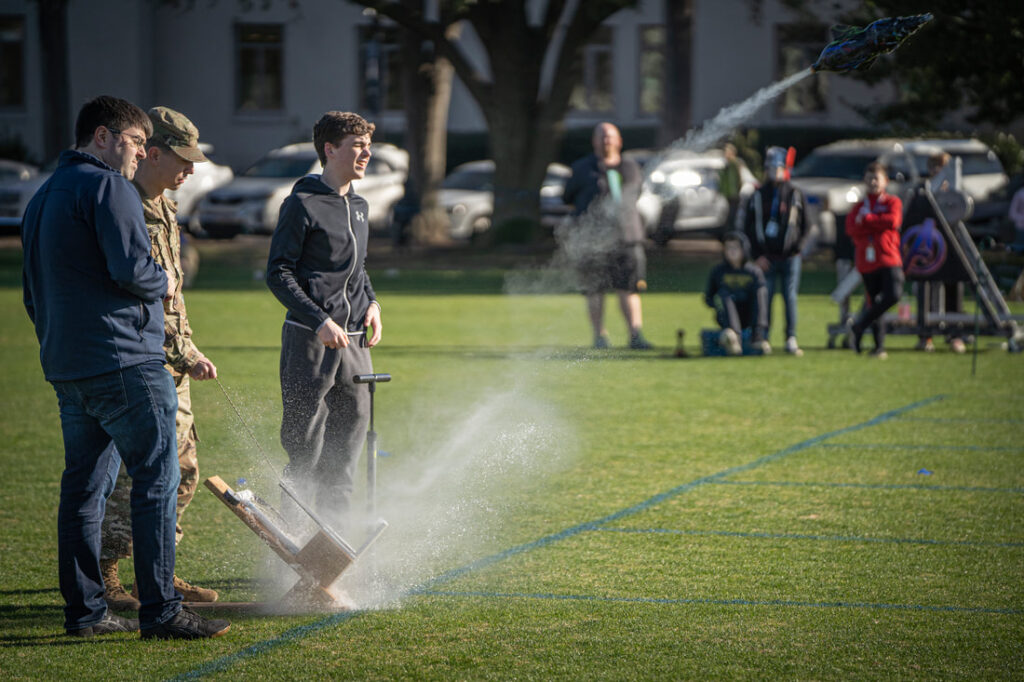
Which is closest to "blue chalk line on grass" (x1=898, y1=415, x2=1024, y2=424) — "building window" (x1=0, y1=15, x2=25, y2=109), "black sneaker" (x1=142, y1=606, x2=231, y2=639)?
"black sneaker" (x1=142, y1=606, x2=231, y2=639)

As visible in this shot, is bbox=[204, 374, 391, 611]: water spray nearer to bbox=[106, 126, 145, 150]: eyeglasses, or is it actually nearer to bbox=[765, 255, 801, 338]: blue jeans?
bbox=[106, 126, 145, 150]: eyeglasses

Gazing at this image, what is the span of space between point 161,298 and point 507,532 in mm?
2639

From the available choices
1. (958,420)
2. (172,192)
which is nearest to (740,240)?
(958,420)

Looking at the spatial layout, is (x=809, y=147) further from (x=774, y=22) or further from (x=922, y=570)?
(x=922, y=570)

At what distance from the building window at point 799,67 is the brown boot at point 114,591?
1396 inches

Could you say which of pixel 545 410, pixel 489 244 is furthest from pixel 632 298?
pixel 489 244

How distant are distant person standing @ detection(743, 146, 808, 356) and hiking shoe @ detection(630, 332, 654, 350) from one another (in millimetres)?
1362

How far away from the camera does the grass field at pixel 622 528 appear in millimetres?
5305

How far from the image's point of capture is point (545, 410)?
37.1 feet

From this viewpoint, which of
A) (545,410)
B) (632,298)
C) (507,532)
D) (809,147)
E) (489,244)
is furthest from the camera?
(809,147)

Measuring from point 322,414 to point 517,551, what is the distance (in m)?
1.31

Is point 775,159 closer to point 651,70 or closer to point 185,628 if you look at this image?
point 185,628

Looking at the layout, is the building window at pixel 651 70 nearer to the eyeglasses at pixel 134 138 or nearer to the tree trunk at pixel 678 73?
the tree trunk at pixel 678 73

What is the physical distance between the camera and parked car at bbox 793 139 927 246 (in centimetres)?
2761
